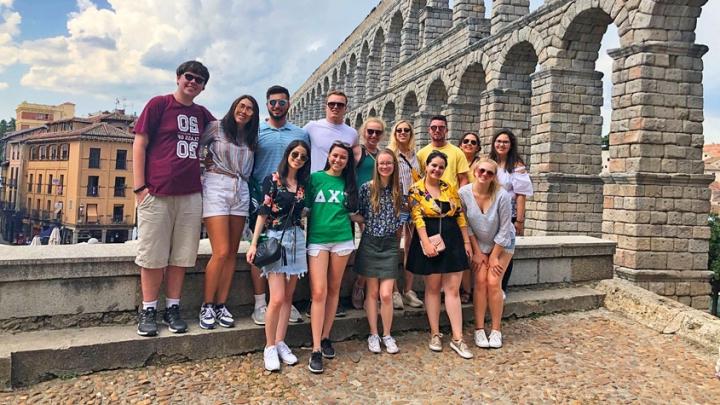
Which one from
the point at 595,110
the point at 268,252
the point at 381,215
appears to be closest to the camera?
the point at 268,252

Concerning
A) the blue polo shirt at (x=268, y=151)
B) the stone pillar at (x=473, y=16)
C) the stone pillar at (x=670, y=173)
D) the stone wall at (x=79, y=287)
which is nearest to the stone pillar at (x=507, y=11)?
the stone pillar at (x=473, y=16)

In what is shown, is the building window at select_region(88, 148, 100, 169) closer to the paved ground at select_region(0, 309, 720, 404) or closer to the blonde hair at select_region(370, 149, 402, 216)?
the paved ground at select_region(0, 309, 720, 404)

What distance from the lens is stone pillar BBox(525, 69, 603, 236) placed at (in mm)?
12008

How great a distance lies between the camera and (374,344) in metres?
4.02

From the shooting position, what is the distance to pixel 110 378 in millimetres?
3344

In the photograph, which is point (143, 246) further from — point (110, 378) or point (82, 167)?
point (82, 167)

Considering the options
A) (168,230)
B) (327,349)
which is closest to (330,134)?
(168,230)

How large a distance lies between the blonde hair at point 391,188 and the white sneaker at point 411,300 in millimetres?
1180

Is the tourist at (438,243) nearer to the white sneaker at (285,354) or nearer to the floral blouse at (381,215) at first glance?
the floral blouse at (381,215)

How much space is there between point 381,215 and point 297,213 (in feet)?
2.31

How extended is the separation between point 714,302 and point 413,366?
91.1 feet

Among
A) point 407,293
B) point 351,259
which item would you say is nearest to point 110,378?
point 351,259

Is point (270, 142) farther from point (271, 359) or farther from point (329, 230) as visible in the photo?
point (271, 359)

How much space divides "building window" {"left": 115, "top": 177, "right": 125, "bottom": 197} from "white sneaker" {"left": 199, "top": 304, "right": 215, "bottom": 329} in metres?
32.5
